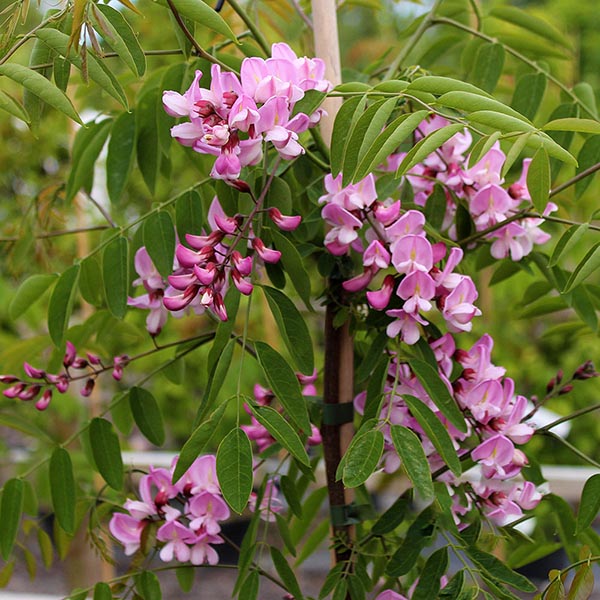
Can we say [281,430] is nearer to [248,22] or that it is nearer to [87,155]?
[248,22]

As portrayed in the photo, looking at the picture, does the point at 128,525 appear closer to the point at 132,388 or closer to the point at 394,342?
the point at 132,388

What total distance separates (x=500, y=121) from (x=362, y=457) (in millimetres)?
235

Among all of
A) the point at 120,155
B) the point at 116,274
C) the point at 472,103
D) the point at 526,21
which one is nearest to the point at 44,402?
the point at 116,274

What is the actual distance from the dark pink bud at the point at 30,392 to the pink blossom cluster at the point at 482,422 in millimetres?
313

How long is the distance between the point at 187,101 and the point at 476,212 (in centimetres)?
27

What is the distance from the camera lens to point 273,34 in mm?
1205

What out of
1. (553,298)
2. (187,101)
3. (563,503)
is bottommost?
(563,503)

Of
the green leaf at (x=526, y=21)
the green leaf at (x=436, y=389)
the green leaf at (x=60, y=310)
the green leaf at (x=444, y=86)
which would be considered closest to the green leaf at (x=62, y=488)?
the green leaf at (x=60, y=310)

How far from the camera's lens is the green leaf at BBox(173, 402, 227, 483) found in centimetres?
56

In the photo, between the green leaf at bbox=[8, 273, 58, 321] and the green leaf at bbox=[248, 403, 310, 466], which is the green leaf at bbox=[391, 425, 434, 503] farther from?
the green leaf at bbox=[8, 273, 58, 321]

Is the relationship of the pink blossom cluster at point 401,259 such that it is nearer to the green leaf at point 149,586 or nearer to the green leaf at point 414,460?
the green leaf at point 414,460

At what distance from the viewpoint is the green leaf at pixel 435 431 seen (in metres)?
0.61

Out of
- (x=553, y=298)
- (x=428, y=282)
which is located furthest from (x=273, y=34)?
(x=428, y=282)

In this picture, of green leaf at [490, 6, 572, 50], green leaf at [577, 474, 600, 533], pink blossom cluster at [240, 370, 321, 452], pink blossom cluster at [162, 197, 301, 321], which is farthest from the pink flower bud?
green leaf at [490, 6, 572, 50]
